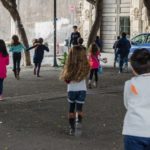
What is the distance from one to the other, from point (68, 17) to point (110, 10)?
406cm

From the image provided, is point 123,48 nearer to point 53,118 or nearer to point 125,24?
point 53,118

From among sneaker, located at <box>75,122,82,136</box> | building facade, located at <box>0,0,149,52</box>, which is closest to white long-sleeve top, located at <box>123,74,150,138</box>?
sneaker, located at <box>75,122,82,136</box>

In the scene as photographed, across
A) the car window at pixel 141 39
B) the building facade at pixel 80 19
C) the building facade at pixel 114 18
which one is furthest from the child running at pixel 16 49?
the building facade at pixel 114 18

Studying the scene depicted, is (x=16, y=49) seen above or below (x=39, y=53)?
above

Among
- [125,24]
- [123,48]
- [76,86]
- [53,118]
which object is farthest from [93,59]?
[125,24]

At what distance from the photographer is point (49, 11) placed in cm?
4462

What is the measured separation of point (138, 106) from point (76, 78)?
13.8 ft

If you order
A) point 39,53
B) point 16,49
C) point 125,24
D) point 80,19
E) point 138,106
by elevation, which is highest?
point 80,19

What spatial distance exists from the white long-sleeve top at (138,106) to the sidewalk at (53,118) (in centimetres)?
325

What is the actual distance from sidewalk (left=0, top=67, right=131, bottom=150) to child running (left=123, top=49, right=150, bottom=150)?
10.7 feet

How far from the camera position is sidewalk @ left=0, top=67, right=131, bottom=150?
28.0 feet

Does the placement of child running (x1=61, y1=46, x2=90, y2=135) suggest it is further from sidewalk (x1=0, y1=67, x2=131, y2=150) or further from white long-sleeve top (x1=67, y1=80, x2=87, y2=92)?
sidewalk (x1=0, y1=67, x2=131, y2=150)

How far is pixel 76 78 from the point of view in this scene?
360 inches

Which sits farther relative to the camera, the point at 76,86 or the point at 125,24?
the point at 125,24
